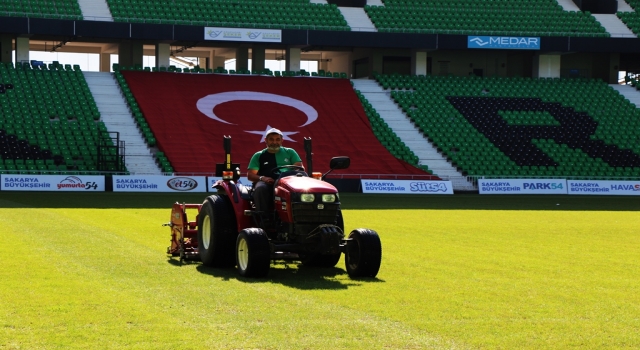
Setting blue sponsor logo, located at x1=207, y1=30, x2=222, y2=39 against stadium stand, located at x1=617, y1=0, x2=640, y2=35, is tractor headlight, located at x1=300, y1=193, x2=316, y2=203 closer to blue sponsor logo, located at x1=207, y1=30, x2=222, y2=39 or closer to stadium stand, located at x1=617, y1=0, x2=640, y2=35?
blue sponsor logo, located at x1=207, y1=30, x2=222, y2=39

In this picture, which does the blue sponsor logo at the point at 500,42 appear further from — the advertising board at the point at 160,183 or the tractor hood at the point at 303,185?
the tractor hood at the point at 303,185

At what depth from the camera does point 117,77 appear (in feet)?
166

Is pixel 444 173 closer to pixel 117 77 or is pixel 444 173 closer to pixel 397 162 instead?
pixel 397 162

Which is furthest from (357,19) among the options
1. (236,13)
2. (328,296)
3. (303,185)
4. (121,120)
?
(328,296)

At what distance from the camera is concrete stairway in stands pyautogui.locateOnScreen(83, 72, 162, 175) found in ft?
139

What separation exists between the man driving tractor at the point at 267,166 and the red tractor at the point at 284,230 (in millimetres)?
153

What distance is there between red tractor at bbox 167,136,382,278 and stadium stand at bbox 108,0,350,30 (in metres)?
39.4

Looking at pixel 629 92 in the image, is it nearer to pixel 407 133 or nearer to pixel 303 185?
pixel 407 133

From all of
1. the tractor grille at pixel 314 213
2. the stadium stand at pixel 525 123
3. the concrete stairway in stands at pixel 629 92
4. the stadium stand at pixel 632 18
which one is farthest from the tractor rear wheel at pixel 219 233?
the stadium stand at pixel 632 18

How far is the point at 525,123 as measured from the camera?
5100 centimetres

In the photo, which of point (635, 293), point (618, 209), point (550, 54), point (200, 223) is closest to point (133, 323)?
point (200, 223)

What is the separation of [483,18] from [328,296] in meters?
48.9

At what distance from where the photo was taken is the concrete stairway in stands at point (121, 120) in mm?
42344

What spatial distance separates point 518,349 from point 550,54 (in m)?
53.1
